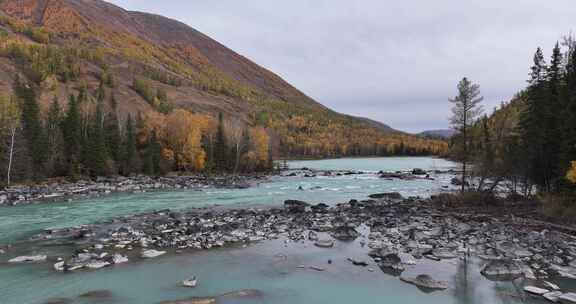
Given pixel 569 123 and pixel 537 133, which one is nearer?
pixel 569 123

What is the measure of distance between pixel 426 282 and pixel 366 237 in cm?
726

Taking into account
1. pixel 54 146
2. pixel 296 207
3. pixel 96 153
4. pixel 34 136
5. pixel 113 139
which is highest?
pixel 113 139

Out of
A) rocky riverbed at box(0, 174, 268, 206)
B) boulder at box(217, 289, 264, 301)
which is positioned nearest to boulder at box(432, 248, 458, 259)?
boulder at box(217, 289, 264, 301)

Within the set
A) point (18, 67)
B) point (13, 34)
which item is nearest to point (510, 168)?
point (18, 67)

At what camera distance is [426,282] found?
1289 cm

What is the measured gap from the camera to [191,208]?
31.1 meters

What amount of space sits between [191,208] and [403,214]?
54.7ft

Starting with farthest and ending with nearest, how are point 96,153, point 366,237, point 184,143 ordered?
point 184,143 → point 96,153 → point 366,237

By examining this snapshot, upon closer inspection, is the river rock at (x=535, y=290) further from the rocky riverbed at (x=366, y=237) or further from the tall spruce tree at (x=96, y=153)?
the tall spruce tree at (x=96, y=153)

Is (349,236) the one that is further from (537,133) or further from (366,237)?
(537,133)

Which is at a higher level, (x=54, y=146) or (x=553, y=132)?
(x=553, y=132)

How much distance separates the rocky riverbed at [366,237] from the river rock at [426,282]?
1.3 inches

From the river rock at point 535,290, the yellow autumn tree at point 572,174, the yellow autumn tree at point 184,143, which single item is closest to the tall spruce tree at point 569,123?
the yellow autumn tree at point 572,174

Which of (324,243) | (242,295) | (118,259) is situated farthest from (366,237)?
(118,259)
